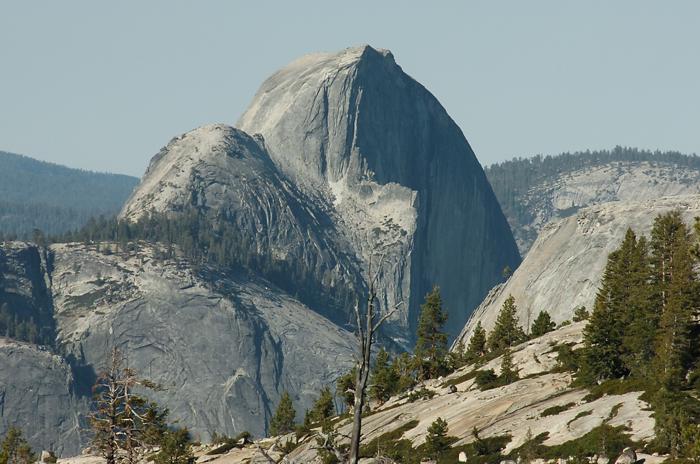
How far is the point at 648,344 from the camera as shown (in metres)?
97.7

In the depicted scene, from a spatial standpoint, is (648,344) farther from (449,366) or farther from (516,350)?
(449,366)

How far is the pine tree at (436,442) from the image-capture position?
94006 millimetres

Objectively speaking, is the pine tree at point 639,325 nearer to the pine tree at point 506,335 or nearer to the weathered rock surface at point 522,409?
the weathered rock surface at point 522,409

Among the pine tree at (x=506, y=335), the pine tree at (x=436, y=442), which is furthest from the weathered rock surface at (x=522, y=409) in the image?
the pine tree at (x=506, y=335)

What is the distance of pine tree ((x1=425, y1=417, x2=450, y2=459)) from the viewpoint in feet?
308

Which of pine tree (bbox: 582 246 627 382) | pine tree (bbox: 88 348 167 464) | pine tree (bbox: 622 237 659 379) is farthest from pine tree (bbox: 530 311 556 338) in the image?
pine tree (bbox: 88 348 167 464)

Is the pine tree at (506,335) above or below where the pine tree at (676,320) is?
below

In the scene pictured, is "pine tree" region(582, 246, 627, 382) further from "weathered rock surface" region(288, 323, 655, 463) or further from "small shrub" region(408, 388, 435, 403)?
"small shrub" region(408, 388, 435, 403)

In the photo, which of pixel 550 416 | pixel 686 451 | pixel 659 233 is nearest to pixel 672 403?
pixel 686 451

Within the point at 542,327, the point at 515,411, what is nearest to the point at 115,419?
the point at 515,411

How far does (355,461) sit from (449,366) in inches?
4343

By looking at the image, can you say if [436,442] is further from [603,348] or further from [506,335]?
[506,335]

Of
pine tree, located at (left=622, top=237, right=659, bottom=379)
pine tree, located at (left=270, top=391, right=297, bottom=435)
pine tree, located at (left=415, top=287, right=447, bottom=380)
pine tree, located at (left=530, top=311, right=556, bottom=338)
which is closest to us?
pine tree, located at (left=622, top=237, right=659, bottom=379)

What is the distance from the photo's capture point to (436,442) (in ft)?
309
